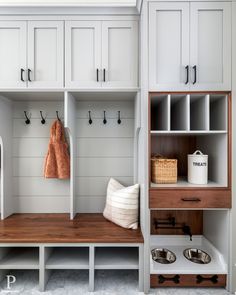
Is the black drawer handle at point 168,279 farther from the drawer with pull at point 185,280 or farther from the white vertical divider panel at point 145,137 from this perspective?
the white vertical divider panel at point 145,137

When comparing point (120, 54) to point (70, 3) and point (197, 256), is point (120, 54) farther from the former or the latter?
point (197, 256)

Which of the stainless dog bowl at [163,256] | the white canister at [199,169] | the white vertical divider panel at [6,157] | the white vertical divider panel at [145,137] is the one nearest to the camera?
the white vertical divider panel at [145,137]

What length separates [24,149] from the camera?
205 centimetres

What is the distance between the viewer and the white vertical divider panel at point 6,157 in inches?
74.0

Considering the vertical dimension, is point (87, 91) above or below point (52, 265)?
above

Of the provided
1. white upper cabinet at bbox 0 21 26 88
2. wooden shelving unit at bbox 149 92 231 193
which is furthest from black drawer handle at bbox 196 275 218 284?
white upper cabinet at bbox 0 21 26 88

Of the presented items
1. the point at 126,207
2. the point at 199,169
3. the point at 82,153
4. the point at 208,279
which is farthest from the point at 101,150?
the point at 208,279

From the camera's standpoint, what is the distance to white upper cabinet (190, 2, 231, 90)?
4.89 feet

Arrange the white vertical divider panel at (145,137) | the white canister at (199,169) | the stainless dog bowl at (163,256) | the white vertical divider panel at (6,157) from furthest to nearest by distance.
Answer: the white vertical divider panel at (6,157), the stainless dog bowl at (163,256), the white canister at (199,169), the white vertical divider panel at (145,137)

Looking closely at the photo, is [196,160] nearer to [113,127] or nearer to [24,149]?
[113,127]

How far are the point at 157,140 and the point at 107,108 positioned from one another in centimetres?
59

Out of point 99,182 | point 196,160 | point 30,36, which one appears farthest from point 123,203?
point 30,36

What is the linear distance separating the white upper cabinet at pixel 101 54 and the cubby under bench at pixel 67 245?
1187mm

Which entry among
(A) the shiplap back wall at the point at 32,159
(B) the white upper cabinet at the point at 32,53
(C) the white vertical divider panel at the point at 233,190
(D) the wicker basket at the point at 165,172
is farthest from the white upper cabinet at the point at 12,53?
(C) the white vertical divider panel at the point at 233,190
